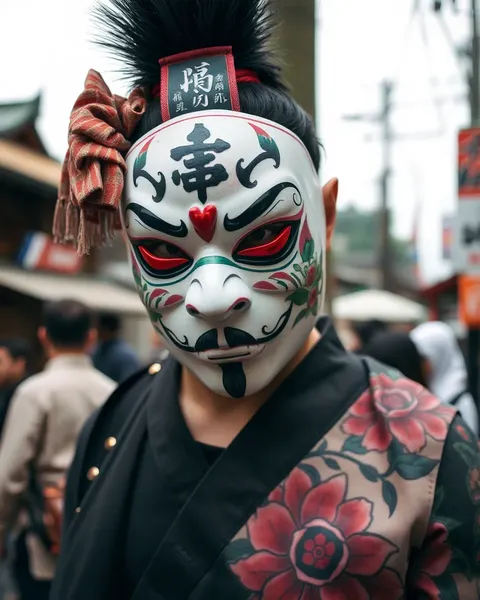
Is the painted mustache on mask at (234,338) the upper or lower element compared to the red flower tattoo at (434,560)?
upper

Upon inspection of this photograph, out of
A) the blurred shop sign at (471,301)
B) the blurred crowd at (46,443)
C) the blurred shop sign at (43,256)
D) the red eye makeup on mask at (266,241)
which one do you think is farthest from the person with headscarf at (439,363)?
the blurred shop sign at (43,256)

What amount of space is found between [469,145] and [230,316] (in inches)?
120

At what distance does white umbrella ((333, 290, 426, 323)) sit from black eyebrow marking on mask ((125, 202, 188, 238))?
10.1 m

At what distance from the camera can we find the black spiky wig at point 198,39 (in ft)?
5.60

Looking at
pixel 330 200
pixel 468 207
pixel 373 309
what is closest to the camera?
pixel 330 200

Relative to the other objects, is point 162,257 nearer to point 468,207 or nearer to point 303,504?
point 303,504

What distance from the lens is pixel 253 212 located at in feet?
5.23

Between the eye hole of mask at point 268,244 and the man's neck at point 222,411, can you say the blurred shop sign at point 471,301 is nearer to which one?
the man's neck at point 222,411

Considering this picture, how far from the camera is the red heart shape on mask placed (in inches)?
62.2

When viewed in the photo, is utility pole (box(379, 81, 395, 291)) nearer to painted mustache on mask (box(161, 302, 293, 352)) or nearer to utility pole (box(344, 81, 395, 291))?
utility pole (box(344, 81, 395, 291))

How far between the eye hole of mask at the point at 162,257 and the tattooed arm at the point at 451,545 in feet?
2.18

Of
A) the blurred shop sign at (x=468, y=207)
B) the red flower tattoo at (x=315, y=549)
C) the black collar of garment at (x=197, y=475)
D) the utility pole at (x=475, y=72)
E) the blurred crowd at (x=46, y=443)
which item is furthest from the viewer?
the utility pole at (x=475, y=72)

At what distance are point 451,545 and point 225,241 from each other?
74 cm

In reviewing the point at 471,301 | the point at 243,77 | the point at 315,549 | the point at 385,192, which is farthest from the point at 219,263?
the point at 385,192
